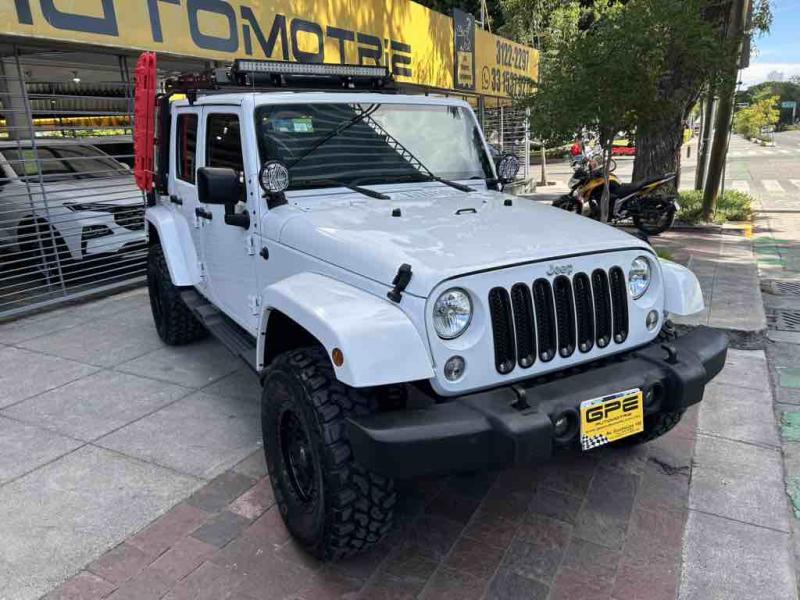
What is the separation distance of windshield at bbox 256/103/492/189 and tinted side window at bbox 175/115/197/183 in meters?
1.12

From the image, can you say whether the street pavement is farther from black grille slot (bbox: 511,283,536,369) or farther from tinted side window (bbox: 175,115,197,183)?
tinted side window (bbox: 175,115,197,183)

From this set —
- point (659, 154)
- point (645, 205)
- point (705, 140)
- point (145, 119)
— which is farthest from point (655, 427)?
point (705, 140)

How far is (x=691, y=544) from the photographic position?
2.73 meters

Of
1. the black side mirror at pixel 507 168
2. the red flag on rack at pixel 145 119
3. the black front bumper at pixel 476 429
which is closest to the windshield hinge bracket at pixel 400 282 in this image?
the black front bumper at pixel 476 429

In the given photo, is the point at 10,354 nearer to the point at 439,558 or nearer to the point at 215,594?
the point at 215,594

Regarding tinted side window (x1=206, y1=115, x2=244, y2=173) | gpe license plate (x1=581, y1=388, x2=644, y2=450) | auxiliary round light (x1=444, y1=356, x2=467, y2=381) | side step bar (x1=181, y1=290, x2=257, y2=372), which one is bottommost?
side step bar (x1=181, y1=290, x2=257, y2=372)

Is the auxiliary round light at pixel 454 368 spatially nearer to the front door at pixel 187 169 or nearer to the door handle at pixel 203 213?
the door handle at pixel 203 213

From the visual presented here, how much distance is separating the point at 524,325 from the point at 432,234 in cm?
60

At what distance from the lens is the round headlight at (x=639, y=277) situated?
2.86 metres

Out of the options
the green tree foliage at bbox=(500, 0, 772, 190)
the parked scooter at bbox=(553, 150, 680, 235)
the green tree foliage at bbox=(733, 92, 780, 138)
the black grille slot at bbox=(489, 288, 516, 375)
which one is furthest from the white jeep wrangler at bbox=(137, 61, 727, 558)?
the green tree foliage at bbox=(733, 92, 780, 138)

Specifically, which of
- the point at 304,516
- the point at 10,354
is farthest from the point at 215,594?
the point at 10,354

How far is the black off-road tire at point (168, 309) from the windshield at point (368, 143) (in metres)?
1.97

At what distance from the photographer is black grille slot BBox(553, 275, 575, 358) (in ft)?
8.43

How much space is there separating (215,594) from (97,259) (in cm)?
552
